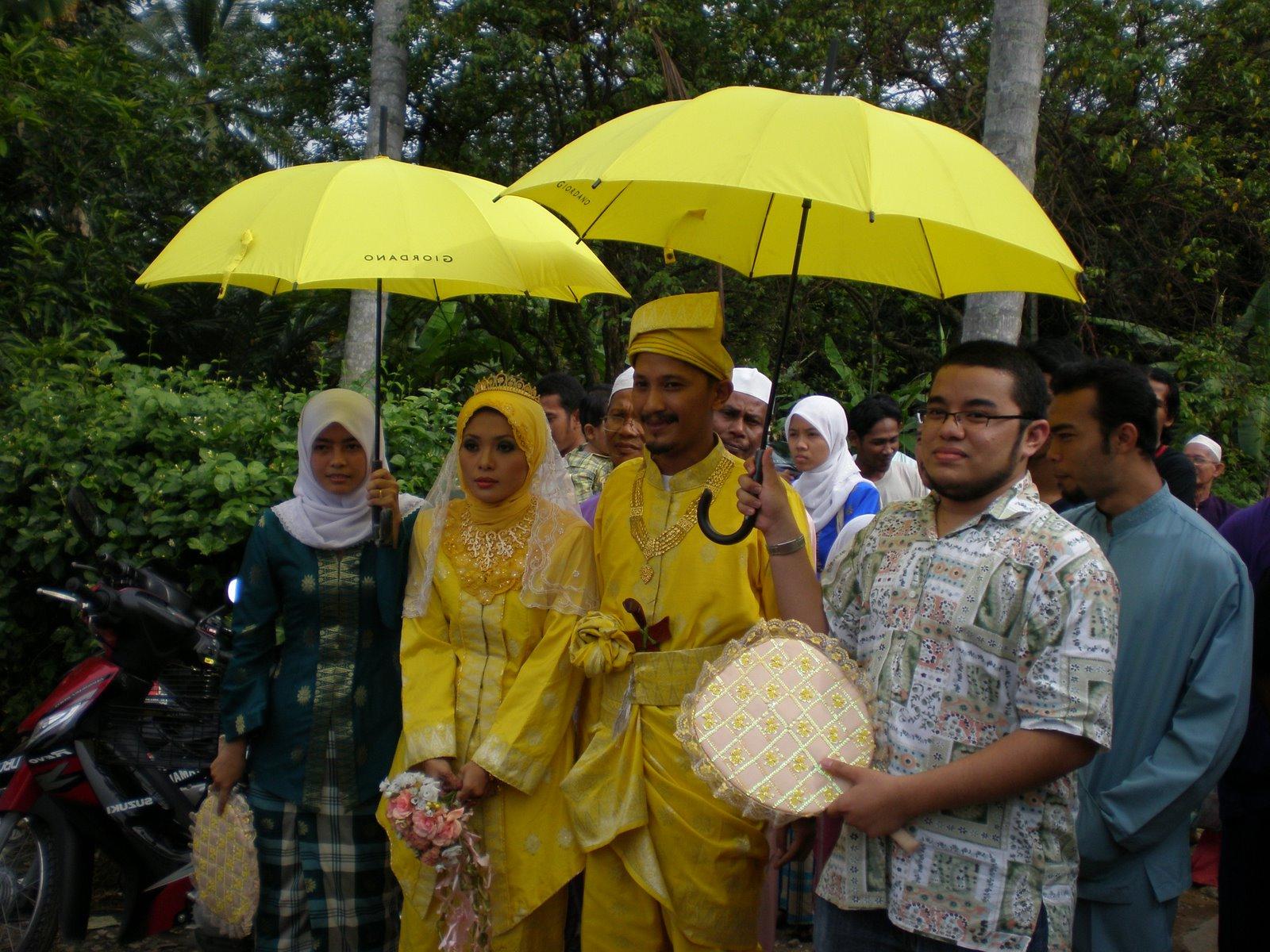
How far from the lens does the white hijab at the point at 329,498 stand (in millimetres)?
3543

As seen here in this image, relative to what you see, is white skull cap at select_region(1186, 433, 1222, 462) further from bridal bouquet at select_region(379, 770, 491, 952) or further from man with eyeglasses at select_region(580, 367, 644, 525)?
bridal bouquet at select_region(379, 770, 491, 952)

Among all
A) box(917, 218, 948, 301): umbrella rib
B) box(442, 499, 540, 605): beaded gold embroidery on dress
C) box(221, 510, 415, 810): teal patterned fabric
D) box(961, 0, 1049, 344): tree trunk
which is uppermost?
box(961, 0, 1049, 344): tree trunk

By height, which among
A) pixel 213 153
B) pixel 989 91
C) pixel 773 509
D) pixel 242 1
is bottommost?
pixel 773 509

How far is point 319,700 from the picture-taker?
3.51 m

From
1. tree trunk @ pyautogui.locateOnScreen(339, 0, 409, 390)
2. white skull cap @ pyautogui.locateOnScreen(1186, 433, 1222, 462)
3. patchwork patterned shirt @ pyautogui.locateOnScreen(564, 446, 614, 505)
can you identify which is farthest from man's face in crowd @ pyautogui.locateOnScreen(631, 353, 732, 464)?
tree trunk @ pyautogui.locateOnScreen(339, 0, 409, 390)

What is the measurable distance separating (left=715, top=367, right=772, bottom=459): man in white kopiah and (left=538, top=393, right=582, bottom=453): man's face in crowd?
1037 millimetres

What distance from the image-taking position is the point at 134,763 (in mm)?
4152

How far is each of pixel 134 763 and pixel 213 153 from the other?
31.6 feet

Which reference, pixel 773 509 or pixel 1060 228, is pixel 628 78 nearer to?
pixel 1060 228

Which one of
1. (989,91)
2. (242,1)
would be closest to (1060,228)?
(989,91)

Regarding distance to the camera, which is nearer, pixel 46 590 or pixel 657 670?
pixel 657 670

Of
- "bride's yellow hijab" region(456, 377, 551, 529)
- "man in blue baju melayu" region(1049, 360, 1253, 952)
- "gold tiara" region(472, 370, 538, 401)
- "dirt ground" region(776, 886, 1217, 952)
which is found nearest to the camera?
"man in blue baju melayu" region(1049, 360, 1253, 952)

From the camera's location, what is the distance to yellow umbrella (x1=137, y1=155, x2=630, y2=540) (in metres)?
3.19

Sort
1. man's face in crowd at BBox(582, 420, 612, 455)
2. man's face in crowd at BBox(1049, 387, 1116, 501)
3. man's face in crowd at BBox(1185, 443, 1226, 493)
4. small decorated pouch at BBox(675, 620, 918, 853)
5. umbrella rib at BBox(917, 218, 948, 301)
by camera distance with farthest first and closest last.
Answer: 1. man's face in crowd at BBox(1185, 443, 1226, 493)
2. man's face in crowd at BBox(582, 420, 612, 455)
3. umbrella rib at BBox(917, 218, 948, 301)
4. man's face in crowd at BBox(1049, 387, 1116, 501)
5. small decorated pouch at BBox(675, 620, 918, 853)
